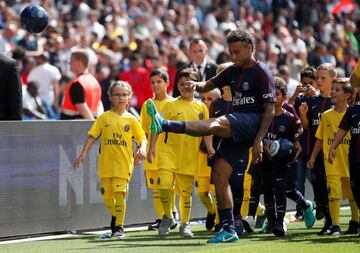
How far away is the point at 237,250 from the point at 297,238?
1677mm

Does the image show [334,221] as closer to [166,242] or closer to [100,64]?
[166,242]

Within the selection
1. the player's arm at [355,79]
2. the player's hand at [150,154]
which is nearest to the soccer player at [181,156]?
the player's hand at [150,154]

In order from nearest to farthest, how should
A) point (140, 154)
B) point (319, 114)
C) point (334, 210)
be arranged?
point (140, 154), point (334, 210), point (319, 114)

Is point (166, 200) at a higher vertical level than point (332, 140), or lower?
lower

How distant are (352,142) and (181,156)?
2.08 meters

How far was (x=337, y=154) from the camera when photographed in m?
13.3

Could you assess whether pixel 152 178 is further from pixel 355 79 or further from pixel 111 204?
pixel 355 79

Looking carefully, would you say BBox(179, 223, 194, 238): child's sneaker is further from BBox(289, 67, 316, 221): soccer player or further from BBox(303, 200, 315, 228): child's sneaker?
BBox(289, 67, 316, 221): soccer player

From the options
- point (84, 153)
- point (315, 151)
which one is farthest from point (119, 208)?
point (315, 151)

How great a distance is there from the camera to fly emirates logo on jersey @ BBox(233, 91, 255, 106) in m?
11.9

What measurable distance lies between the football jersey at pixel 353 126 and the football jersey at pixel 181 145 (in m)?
1.84

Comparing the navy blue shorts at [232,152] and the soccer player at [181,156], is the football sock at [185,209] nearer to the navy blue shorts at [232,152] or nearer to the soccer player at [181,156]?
the soccer player at [181,156]

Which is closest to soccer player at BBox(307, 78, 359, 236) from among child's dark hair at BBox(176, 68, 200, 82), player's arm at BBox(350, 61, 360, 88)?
child's dark hair at BBox(176, 68, 200, 82)

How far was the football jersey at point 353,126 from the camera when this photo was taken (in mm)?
12406
